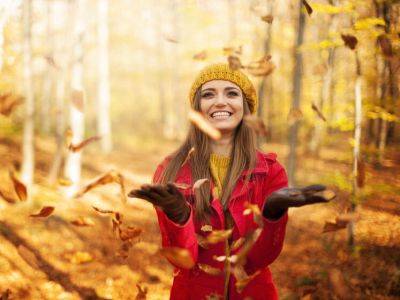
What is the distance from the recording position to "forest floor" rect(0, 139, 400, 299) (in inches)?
176

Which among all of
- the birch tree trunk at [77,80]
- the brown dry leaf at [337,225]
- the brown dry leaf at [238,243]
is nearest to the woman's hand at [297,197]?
the brown dry leaf at [238,243]

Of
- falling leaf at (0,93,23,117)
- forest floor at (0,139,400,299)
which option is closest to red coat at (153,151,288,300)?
falling leaf at (0,93,23,117)

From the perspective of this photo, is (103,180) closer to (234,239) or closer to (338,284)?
(234,239)

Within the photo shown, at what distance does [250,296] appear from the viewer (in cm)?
184

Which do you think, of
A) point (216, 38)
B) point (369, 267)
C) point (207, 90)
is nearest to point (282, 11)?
point (216, 38)

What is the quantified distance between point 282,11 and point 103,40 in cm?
762

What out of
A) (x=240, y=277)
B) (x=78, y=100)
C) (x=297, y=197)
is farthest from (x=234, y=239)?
(x=78, y=100)

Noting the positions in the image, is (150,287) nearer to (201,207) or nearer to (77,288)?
(77,288)

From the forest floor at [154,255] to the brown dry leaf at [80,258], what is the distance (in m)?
0.01

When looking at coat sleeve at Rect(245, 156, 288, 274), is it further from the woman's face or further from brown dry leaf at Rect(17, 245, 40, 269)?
brown dry leaf at Rect(17, 245, 40, 269)

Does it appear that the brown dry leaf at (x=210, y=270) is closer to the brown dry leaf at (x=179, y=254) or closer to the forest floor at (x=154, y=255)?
the brown dry leaf at (x=179, y=254)

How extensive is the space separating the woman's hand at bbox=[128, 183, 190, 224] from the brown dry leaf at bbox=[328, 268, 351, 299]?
335 cm

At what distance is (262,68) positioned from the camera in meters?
1.73

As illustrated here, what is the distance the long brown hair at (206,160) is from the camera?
1856 mm
